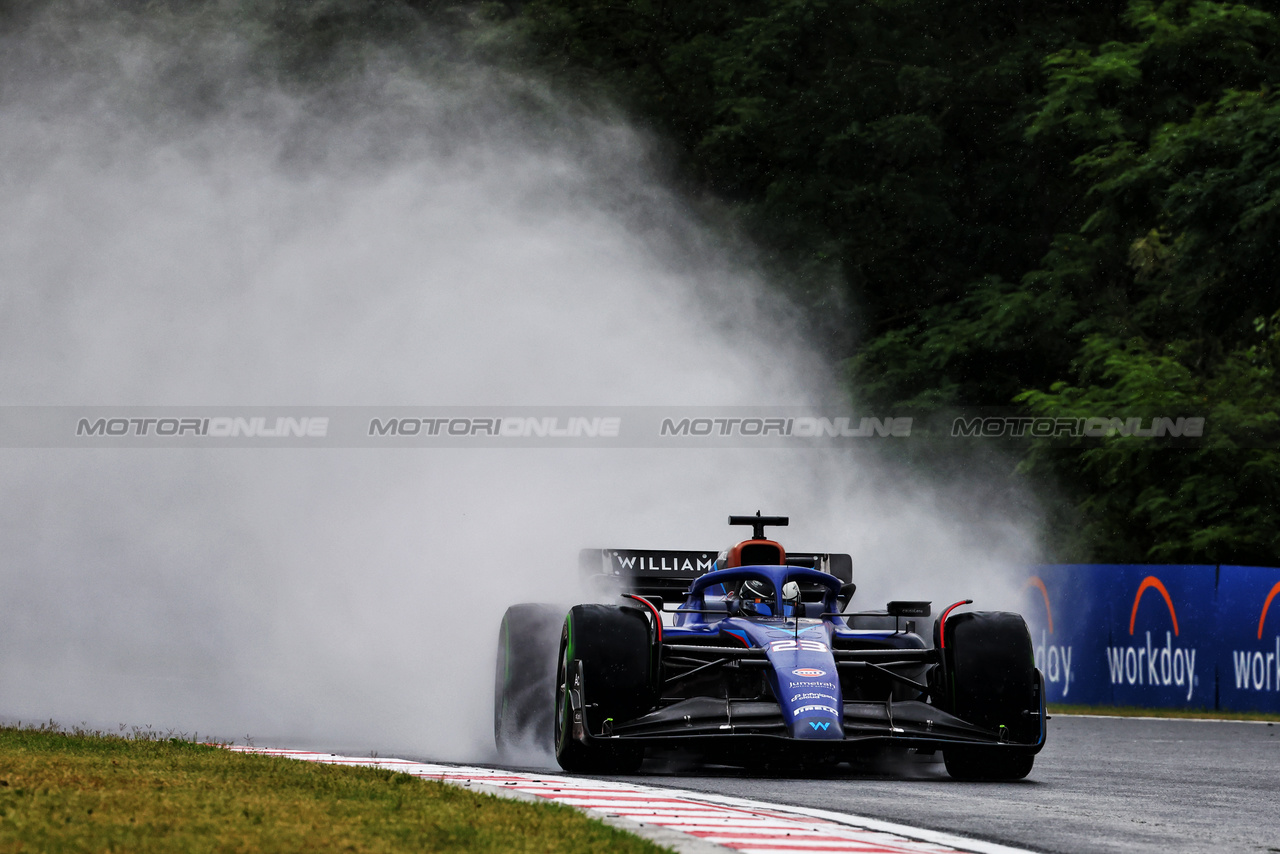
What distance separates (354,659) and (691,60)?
24.4 meters

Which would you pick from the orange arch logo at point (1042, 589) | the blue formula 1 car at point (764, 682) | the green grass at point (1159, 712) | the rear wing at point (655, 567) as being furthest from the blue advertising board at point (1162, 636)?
the blue formula 1 car at point (764, 682)

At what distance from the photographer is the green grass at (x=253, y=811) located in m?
7.29

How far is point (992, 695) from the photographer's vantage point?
12047mm

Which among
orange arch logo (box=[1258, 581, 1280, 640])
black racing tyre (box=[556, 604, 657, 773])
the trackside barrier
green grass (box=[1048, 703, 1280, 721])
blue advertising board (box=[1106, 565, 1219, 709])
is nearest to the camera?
black racing tyre (box=[556, 604, 657, 773])

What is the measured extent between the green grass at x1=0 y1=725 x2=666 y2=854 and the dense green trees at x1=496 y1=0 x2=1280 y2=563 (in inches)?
812

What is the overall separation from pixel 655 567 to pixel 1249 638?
908cm

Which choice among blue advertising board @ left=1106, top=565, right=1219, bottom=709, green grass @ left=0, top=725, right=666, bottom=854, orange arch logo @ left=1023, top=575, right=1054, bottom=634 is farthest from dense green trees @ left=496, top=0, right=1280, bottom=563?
green grass @ left=0, top=725, right=666, bottom=854

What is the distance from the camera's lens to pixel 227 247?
80.4ft

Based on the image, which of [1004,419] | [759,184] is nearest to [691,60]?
[759,184]

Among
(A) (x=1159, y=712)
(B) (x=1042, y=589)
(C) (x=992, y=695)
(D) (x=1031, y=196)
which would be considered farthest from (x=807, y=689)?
(D) (x=1031, y=196)

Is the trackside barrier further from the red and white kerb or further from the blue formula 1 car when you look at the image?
the red and white kerb

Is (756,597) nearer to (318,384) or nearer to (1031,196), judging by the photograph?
(318,384)

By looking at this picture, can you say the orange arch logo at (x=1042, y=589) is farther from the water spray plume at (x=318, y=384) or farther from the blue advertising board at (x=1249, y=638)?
the blue advertising board at (x=1249, y=638)

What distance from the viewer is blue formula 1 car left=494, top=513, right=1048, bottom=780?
37.4 ft
